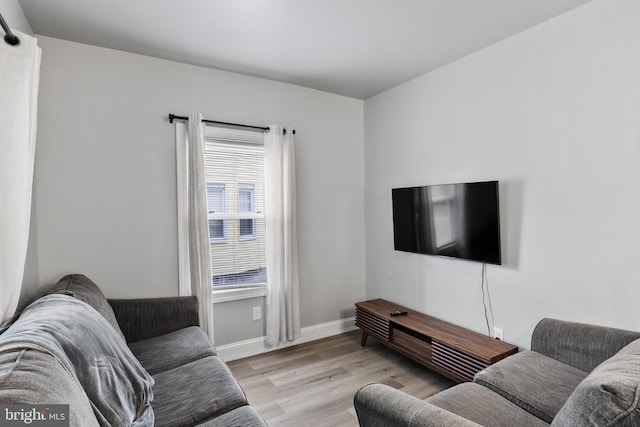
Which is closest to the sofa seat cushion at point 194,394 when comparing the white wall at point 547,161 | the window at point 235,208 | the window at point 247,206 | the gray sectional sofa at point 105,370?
the gray sectional sofa at point 105,370

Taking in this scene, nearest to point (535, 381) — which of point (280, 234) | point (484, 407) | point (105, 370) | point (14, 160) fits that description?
point (484, 407)

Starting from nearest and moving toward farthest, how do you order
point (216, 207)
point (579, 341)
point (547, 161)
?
point (579, 341)
point (547, 161)
point (216, 207)

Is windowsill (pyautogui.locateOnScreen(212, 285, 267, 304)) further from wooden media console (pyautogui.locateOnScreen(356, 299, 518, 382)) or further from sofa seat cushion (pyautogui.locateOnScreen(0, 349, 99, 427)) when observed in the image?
sofa seat cushion (pyautogui.locateOnScreen(0, 349, 99, 427))

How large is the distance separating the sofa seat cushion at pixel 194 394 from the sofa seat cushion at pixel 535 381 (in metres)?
1.30

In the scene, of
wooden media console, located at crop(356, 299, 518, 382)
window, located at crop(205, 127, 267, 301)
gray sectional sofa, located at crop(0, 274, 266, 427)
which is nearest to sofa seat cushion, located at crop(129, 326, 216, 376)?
gray sectional sofa, located at crop(0, 274, 266, 427)

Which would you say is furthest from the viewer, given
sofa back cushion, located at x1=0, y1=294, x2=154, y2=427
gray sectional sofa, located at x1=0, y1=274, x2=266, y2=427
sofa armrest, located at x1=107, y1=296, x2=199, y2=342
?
sofa armrest, located at x1=107, y1=296, x2=199, y2=342

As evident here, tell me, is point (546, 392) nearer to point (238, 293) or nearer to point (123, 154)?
point (238, 293)

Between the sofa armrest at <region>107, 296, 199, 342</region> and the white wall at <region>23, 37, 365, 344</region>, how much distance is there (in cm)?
28

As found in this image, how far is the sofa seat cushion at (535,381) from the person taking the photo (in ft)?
5.07

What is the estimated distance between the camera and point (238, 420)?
1.41 metres

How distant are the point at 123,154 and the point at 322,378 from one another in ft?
7.84

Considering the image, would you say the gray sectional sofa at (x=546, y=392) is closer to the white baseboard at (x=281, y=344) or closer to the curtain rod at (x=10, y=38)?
the white baseboard at (x=281, y=344)

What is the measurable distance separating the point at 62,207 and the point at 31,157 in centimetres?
91

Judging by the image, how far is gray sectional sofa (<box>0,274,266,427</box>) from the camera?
94cm
